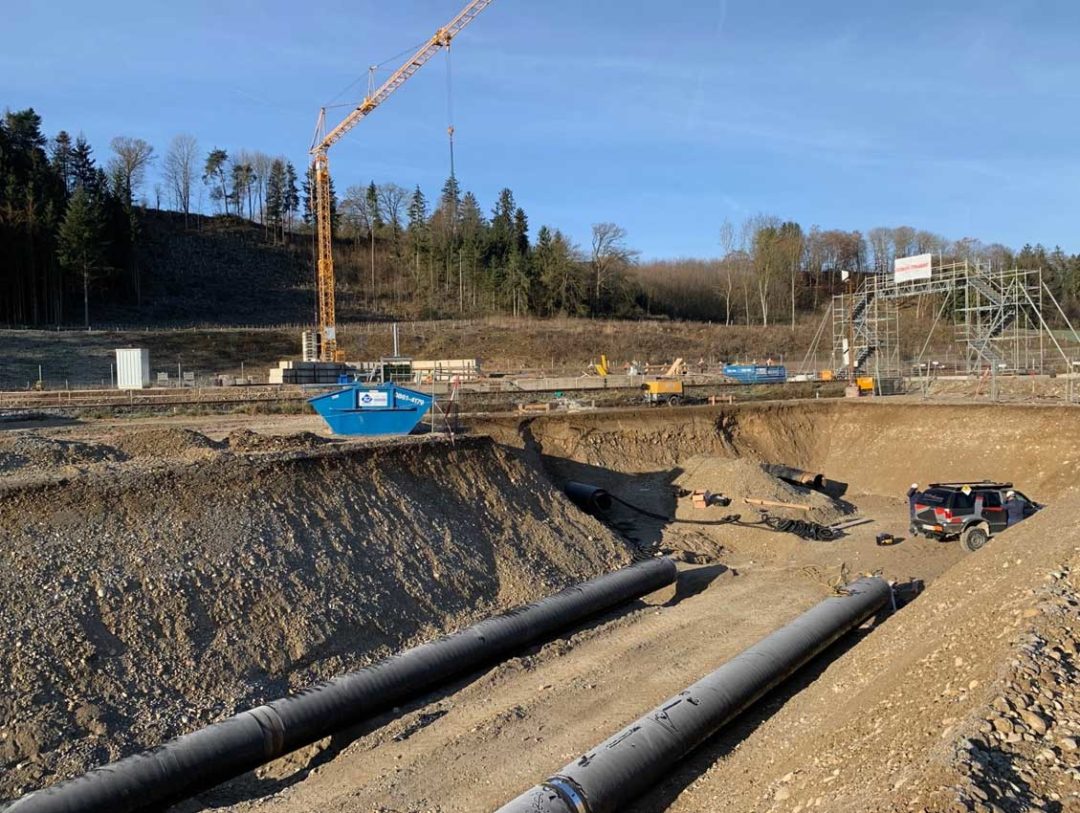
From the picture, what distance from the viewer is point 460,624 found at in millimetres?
15562

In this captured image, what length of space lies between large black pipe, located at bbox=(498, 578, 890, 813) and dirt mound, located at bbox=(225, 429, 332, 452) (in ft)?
38.7

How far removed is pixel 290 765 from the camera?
1049 cm

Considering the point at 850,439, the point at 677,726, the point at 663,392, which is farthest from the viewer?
the point at 663,392

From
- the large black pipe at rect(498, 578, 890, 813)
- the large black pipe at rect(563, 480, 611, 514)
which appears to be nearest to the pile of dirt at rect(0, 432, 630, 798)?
the large black pipe at rect(563, 480, 611, 514)

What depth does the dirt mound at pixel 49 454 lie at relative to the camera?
1661cm

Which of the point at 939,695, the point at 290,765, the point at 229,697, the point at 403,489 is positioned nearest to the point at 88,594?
the point at 229,697

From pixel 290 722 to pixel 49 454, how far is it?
10.5 metres

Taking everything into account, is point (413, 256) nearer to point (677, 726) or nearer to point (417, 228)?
point (417, 228)

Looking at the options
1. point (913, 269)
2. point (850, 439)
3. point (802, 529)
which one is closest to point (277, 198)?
point (913, 269)

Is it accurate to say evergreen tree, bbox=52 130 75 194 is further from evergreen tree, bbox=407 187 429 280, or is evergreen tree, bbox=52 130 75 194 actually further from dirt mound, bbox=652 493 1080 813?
dirt mound, bbox=652 493 1080 813

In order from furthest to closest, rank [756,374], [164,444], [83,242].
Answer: [83,242] < [756,374] < [164,444]

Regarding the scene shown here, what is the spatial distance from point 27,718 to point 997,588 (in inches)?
516

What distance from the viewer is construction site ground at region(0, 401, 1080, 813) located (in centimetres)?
791

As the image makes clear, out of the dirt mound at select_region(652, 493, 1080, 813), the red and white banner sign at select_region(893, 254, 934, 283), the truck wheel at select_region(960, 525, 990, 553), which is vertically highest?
the red and white banner sign at select_region(893, 254, 934, 283)
